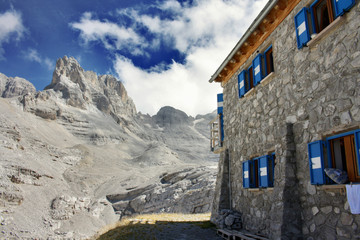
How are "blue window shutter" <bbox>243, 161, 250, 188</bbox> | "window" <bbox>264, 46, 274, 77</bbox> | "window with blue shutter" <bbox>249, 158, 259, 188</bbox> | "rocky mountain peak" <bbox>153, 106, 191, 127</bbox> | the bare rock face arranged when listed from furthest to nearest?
the bare rock face, "rocky mountain peak" <bbox>153, 106, 191, 127</bbox>, "blue window shutter" <bbox>243, 161, 250, 188</bbox>, "window with blue shutter" <bbox>249, 158, 259, 188</bbox>, "window" <bbox>264, 46, 274, 77</bbox>

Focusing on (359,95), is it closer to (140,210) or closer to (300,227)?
(300,227)

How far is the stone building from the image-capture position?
21.1 ft

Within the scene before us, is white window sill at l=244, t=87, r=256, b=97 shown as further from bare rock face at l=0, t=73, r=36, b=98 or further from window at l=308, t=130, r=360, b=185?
bare rock face at l=0, t=73, r=36, b=98

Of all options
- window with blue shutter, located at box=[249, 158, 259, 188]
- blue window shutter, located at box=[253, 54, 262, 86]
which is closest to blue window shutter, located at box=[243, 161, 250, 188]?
window with blue shutter, located at box=[249, 158, 259, 188]

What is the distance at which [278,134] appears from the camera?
889cm

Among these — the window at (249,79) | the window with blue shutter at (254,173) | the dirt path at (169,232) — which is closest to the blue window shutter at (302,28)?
the window at (249,79)

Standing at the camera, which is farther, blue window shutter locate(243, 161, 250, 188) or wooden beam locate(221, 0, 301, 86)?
blue window shutter locate(243, 161, 250, 188)

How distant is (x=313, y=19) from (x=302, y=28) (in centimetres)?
43

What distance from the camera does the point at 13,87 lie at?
13550cm

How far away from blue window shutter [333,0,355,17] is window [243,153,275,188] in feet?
16.0

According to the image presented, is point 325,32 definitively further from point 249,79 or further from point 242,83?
point 242,83

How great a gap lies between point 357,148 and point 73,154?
6225 cm

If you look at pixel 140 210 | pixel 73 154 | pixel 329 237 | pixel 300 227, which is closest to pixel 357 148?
pixel 329 237

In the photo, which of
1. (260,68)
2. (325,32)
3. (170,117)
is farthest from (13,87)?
(325,32)
